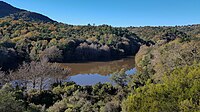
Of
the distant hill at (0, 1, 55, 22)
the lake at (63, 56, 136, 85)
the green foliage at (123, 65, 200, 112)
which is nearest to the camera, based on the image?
the green foliage at (123, 65, 200, 112)

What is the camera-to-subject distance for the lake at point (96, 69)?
55097 millimetres

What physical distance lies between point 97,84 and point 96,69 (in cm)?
3191

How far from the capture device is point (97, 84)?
35031 millimetres

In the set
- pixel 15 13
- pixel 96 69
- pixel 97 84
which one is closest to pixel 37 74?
pixel 97 84

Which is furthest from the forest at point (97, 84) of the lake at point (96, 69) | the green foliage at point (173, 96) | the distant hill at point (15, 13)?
the distant hill at point (15, 13)

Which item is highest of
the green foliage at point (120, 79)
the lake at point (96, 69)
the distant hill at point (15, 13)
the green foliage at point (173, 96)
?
the distant hill at point (15, 13)

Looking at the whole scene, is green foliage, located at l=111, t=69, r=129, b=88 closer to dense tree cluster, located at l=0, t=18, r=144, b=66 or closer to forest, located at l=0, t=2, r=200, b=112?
forest, located at l=0, t=2, r=200, b=112

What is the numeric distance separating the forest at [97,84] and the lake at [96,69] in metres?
3.58

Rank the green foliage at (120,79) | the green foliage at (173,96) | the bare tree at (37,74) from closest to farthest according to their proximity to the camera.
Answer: the green foliage at (173,96)
the bare tree at (37,74)
the green foliage at (120,79)

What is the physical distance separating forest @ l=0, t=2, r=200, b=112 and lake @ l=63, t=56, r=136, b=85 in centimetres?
358

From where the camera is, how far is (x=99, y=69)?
66875 millimetres

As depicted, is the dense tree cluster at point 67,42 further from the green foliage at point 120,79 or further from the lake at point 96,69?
the green foliage at point 120,79

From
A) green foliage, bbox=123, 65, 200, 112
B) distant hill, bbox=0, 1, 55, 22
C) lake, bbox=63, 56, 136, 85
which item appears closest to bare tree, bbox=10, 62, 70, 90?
lake, bbox=63, 56, 136, 85

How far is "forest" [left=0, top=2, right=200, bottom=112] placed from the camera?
1471 centimetres
